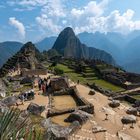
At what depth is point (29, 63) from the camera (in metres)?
70.6

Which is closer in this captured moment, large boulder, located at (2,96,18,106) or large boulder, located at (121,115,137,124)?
large boulder, located at (121,115,137,124)

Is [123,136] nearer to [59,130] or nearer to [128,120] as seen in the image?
[128,120]

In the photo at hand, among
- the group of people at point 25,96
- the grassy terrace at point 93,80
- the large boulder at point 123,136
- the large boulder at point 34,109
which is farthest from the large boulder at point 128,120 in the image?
the grassy terrace at point 93,80

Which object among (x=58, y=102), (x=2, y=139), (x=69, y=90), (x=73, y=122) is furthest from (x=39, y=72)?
(x=2, y=139)

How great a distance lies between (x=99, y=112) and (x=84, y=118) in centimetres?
333

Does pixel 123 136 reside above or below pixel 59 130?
below

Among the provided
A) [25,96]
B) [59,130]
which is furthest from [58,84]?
[59,130]

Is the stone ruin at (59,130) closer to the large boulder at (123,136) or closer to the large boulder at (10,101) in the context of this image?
the large boulder at (123,136)

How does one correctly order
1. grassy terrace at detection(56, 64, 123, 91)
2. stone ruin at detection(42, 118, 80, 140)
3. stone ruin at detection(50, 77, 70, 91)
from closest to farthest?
stone ruin at detection(42, 118, 80, 140), stone ruin at detection(50, 77, 70, 91), grassy terrace at detection(56, 64, 123, 91)

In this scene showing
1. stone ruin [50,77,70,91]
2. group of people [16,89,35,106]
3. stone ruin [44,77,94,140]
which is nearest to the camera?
stone ruin [44,77,94,140]

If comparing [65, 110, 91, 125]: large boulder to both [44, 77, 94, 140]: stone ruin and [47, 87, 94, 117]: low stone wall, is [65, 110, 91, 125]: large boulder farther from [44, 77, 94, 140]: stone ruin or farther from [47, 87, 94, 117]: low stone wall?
[47, 87, 94, 117]: low stone wall

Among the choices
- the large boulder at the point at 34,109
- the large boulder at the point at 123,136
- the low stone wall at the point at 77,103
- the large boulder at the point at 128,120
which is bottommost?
the large boulder at the point at 123,136

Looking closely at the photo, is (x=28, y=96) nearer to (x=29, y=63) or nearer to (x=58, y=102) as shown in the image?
(x=58, y=102)

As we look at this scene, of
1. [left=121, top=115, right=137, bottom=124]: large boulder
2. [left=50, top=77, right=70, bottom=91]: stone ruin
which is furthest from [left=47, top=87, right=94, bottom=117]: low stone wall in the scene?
[left=50, top=77, right=70, bottom=91]: stone ruin
